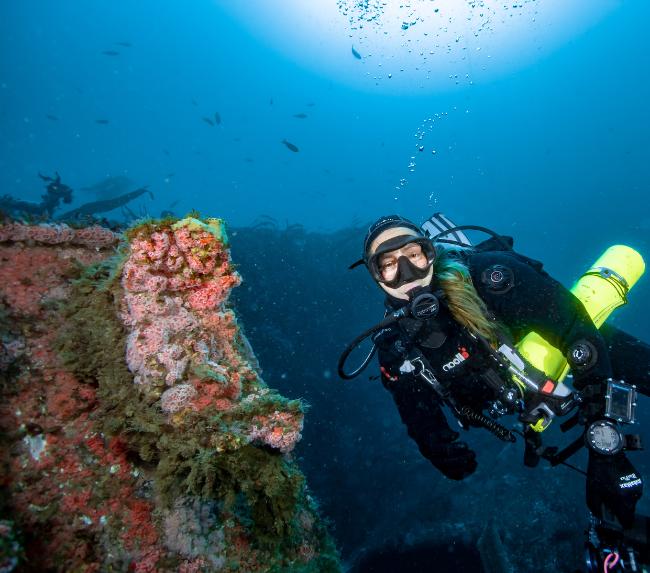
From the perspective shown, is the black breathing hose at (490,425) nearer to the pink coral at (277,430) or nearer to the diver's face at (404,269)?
the diver's face at (404,269)

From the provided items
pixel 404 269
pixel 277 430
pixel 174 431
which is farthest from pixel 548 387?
pixel 174 431

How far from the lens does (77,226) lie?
2.51m

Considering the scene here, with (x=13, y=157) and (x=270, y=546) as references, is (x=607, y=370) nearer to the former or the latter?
(x=270, y=546)

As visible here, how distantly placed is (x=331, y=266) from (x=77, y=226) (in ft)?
50.0

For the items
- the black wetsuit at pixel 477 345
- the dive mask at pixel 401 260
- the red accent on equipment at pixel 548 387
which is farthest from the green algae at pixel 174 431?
the red accent on equipment at pixel 548 387

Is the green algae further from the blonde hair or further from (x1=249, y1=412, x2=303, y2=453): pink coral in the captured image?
the blonde hair

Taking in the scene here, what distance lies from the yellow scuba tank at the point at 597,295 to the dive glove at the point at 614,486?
98 cm

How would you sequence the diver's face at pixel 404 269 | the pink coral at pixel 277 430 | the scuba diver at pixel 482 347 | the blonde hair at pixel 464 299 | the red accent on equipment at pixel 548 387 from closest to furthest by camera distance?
1. the pink coral at pixel 277 430
2. the scuba diver at pixel 482 347
3. the red accent on equipment at pixel 548 387
4. the blonde hair at pixel 464 299
5. the diver's face at pixel 404 269

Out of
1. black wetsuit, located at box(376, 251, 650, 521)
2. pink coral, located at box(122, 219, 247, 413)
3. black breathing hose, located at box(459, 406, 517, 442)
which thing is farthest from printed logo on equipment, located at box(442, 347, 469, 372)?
pink coral, located at box(122, 219, 247, 413)

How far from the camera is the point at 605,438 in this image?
105 inches

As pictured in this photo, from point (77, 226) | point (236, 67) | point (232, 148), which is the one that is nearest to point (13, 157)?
point (232, 148)

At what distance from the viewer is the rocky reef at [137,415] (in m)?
1.83

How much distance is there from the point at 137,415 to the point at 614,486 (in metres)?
3.22

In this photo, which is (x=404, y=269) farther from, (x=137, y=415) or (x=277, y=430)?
(x=137, y=415)
